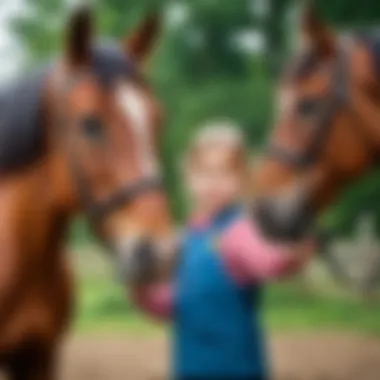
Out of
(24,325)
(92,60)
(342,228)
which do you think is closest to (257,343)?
(342,228)

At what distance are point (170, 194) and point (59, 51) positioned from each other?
0.22 m

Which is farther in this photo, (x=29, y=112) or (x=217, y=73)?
(x=217, y=73)

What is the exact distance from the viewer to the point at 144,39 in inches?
41.4

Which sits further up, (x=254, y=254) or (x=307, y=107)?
(x=307, y=107)

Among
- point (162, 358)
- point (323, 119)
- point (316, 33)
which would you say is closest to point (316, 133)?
point (323, 119)

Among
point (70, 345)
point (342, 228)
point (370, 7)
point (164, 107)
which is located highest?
point (370, 7)

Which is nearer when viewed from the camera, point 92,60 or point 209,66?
point 92,60

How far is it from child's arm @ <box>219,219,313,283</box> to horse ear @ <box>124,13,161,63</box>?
0.23 meters

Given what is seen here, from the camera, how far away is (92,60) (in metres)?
0.99

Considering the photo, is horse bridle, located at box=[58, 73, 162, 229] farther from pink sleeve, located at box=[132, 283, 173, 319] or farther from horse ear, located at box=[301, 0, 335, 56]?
horse ear, located at box=[301, 0, 335, 56]

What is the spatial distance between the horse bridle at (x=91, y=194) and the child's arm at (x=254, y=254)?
0.41 ft

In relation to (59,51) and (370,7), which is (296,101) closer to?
(370,7)

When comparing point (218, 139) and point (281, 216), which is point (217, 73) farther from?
point (281, 216)

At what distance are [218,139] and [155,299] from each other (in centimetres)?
21
